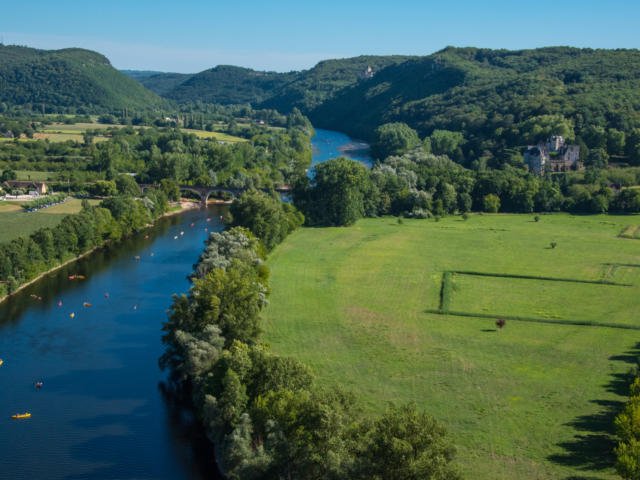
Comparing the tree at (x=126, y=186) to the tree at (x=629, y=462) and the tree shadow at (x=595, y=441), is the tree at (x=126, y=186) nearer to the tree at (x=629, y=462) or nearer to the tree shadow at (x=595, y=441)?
the tree shadow at (x=595, y=441)

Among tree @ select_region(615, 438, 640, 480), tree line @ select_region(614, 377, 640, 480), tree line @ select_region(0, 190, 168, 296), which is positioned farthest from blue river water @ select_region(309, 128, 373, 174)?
tree @ select_region(615, 438, 640, 480)

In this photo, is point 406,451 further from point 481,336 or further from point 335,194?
point 335,194

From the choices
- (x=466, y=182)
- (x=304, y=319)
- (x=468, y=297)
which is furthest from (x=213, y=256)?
(x=466, y=182)

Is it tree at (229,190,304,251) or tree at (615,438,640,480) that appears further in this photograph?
tree at (229,190,304,251)

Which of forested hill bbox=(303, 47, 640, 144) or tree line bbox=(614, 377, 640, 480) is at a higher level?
forested hill bbox=(303, 47, 640, 144)

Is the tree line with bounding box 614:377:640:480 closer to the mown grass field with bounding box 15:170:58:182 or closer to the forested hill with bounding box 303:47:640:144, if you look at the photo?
the forested hill with bounding box 303:47:640:144

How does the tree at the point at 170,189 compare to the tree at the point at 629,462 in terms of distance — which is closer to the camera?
the tree at the point at 629,462

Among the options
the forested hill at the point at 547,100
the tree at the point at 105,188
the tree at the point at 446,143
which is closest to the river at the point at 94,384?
the tree at the point at 105,188
